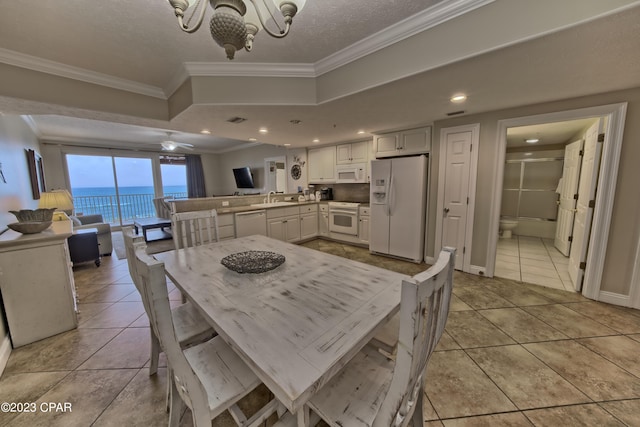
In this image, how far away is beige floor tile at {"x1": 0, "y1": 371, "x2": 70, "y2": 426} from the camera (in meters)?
1.39

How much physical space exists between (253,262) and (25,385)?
165 centimetres

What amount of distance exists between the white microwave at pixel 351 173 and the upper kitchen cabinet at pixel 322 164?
0.16m

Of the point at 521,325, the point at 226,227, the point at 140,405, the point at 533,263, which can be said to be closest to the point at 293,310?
the point at 140,405

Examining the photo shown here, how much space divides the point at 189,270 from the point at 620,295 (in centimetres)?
408

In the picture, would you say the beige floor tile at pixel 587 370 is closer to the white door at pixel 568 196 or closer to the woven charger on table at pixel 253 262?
the woven charger on table at pixel 253 262

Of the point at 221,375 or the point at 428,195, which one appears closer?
the point at 221,375

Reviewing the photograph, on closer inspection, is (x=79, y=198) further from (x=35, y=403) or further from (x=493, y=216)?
(x=493, y=216)

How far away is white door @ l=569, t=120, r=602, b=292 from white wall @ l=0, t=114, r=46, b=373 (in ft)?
17.3

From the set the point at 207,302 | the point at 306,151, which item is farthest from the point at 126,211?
the point at 207,302

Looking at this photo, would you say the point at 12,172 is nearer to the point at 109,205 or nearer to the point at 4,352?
the point at 4,352

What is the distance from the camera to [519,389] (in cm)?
144

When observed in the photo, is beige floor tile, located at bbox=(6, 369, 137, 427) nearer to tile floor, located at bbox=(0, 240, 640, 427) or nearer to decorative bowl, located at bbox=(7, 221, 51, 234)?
tile floor, located at bbox=(0, 240, 640, 427)

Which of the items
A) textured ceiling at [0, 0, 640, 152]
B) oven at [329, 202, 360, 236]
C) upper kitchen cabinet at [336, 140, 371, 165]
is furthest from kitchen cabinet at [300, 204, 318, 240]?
textured ceiling at [0, 0, 640, 152]

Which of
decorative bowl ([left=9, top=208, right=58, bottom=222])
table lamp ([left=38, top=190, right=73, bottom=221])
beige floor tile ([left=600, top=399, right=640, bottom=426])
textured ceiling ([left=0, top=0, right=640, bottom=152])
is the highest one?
textured ceiling ([left=0, top=0, right=640, bottom=152])
